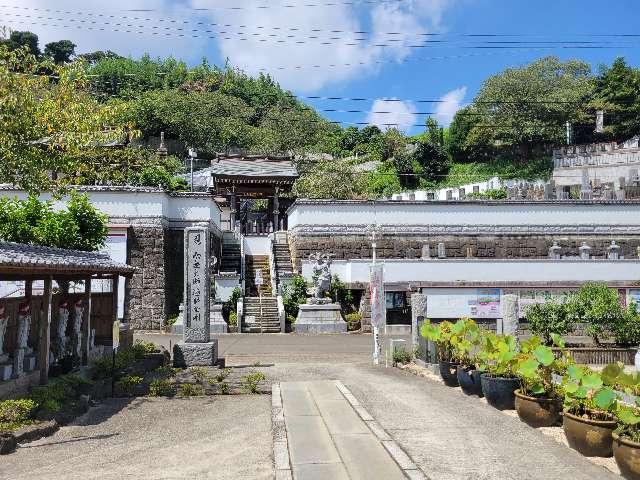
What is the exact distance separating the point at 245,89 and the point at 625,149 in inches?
2319

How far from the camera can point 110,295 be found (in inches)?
699

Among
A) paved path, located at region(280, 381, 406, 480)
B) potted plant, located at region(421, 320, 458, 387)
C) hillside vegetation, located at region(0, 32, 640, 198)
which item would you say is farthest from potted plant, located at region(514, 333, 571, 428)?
hillside vegetation, located at region(0, 32, 640, 198)

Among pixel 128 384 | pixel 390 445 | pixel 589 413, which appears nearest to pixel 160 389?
pixel 128 384

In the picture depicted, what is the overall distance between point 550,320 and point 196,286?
10626 millimetres

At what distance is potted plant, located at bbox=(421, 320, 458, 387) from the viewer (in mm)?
12602

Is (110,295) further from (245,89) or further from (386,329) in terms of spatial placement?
(245,89)

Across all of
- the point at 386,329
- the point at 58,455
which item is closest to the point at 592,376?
the point at 58,455

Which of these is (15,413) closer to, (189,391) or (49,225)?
(189,391)

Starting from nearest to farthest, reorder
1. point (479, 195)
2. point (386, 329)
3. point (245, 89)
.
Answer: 1. point (386, 329)
2. point (479, 195)
3. point (245, 89)

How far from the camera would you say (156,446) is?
8.05m

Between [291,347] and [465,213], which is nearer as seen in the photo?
[291,347]

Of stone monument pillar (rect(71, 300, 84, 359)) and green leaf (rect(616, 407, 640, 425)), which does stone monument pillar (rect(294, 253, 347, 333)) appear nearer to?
stone monument pillar (rect(71, 300, 84, 359))

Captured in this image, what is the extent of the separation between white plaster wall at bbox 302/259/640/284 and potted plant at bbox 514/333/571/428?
19322 millimetres

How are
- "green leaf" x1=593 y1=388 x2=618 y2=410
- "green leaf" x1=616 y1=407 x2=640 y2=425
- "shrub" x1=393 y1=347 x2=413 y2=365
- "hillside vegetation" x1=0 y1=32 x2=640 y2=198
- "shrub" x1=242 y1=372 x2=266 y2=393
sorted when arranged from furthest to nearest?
"hillside vegetation" x1=0 y1=32 x2=640 y2=198 < "shrub" x1=393 y1=347 x2=413 y2=365 < "shrub" x1=242 y1=372 x2=266 y2=393 < "green leaf" x1=593 y1=388 x2=618 y2=410 < "green leaf" x1=616 y1=407 x2=640 y2=425
